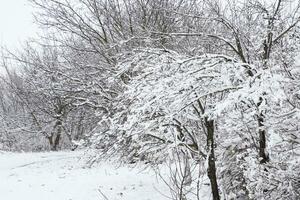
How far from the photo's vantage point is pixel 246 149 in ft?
22.7

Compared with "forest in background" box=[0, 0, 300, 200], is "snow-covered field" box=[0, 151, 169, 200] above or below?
below

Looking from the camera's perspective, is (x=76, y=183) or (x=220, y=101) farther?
(x=76, y=183)

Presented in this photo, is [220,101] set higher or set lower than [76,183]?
→ higher

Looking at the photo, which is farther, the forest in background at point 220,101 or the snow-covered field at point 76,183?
the snow-covered field at point 76,183

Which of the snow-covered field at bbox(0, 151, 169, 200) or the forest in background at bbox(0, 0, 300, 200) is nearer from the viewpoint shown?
the forest in background at bbox(0, 0, 300, 200)

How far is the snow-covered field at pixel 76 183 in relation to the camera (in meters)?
9.30

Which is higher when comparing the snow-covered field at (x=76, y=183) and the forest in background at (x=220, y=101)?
the forest in background at (x=220, y=101)

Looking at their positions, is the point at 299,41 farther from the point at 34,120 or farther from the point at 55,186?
the point at 34,120

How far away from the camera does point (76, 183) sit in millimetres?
10609

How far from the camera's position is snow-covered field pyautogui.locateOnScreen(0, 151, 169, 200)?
9297 millimetres

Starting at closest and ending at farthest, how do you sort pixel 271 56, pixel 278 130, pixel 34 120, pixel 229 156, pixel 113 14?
1. pixel 278 130
2. pixel 271 56
3. pixel 229 156
4. pixel 113 14
5. pixel 34 120

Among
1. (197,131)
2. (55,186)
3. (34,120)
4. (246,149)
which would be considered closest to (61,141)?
(34,120)

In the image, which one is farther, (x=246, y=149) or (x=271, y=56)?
(x=246, y=149)

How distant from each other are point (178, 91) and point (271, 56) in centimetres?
192
